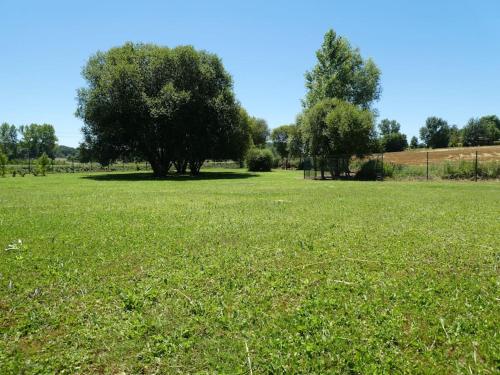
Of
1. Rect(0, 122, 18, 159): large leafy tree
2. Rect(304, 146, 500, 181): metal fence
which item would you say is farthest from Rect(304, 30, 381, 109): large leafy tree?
Rect(0, 122, 18, 159): large leafy tree

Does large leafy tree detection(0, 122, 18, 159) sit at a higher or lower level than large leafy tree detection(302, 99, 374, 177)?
higher

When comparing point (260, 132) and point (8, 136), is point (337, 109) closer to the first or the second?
point (260, 132)

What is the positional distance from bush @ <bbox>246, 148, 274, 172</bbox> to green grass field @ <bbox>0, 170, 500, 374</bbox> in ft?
152

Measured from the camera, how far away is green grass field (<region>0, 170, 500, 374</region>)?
3.05 metres

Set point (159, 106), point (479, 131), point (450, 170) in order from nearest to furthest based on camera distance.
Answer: point (450, 170) → point (159, 106) → point (479, 131)

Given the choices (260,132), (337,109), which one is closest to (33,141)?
(260,132)

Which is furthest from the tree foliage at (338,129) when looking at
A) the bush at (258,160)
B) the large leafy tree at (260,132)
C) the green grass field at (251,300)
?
the large leafy tree at (260,132)

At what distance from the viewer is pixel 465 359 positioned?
3000 mm

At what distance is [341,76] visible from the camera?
159 feet

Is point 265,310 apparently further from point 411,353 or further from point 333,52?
point 333,52

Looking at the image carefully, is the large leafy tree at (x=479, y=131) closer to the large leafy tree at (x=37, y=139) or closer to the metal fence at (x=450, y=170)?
the metal fence at (x=450, y=170)

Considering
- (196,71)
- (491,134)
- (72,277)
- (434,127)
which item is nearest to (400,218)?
(72,277)

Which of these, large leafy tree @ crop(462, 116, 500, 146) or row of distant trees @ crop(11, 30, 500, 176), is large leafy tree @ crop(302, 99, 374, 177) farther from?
large leafy tree @ crop(462, 116, 500, 146)

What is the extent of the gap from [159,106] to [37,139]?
9447 cm
